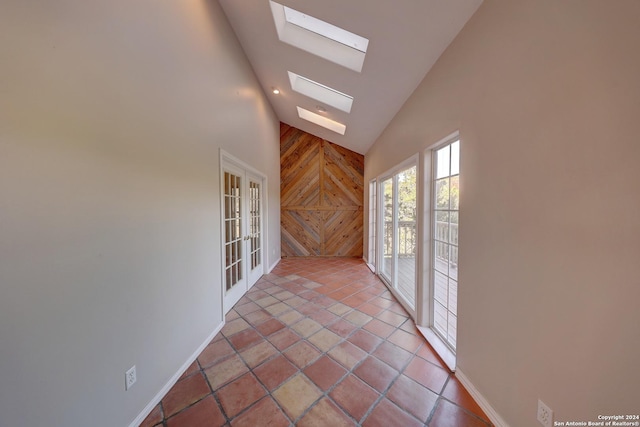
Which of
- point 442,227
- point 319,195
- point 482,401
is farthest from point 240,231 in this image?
point 482,401

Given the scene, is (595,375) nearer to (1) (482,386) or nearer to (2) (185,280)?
(1) (482,386)

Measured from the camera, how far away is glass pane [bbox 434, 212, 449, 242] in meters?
2.02

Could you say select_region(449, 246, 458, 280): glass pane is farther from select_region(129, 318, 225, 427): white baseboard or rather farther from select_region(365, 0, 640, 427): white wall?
select_region(129, 318, 225, 427): white baseboard

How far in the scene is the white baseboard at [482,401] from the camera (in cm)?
129

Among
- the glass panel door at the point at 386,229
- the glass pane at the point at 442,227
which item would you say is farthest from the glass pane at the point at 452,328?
the glass panel door at the point at 386,229

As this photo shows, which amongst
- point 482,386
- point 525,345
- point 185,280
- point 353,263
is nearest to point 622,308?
point 525,345

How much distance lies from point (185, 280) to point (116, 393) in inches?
29.5

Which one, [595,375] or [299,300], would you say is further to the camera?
[299,300]

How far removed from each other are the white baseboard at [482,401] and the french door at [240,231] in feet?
7.71

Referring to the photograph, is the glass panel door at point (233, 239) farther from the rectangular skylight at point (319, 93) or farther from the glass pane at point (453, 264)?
the glass pane at point (453, 264)

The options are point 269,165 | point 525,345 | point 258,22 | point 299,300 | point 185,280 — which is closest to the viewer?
point 525,345

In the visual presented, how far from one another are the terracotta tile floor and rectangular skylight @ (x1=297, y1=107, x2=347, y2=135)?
11.4 ft

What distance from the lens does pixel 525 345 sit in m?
1.13

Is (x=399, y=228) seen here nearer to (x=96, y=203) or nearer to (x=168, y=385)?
(x=168, y=385)
